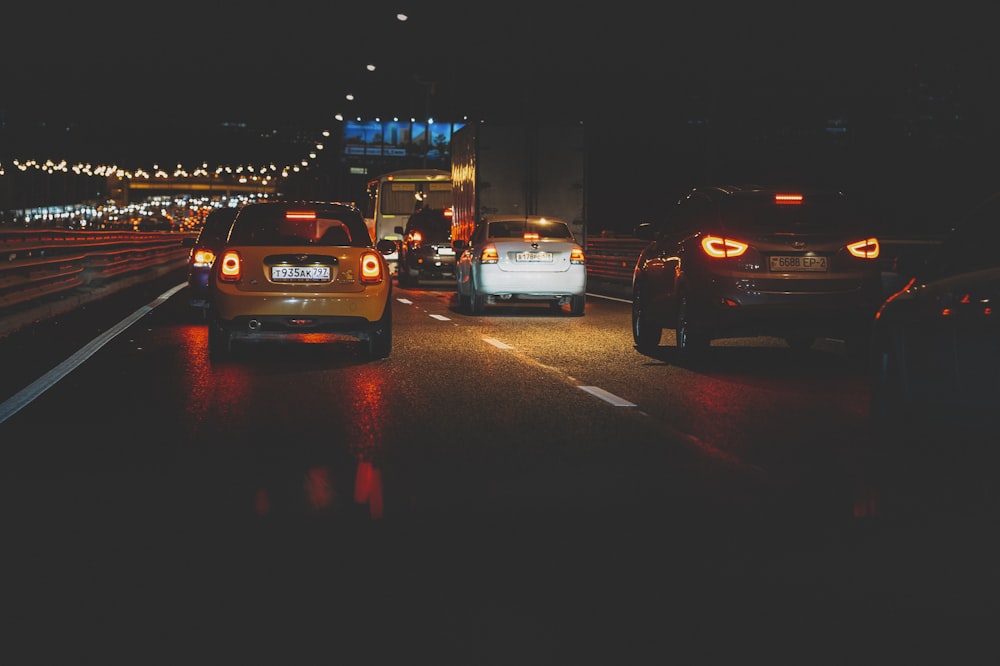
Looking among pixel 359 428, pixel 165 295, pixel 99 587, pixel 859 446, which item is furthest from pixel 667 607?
pixel 165 295

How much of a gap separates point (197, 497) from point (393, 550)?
5.05ft

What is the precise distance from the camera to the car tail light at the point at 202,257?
2092 cm

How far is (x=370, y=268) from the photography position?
1446 centimetres

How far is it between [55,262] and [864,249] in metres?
15.4

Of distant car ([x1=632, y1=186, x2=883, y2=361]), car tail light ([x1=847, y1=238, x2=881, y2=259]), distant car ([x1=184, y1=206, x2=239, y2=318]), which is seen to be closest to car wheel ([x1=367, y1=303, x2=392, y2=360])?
distant car ([x1=632, y1=186, x2=883, y2=361])

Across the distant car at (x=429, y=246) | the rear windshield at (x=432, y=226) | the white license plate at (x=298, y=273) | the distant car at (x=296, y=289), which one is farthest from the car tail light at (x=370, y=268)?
the rear windshield at (x=432, y=226)

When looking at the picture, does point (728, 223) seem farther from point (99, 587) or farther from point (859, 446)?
point (99, 587)

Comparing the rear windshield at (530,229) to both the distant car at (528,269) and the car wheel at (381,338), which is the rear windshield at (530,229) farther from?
the car wheel at (381,338)

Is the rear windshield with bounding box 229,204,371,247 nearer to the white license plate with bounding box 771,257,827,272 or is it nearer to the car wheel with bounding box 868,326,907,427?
the white license plate with bounding box 771,257,827,272

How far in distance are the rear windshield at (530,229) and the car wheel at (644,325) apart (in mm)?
6212

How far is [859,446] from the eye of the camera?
8828 mm

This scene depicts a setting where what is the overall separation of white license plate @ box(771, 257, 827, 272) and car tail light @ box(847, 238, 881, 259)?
28cm

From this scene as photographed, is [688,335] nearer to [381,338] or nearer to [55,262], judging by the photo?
[381,338]

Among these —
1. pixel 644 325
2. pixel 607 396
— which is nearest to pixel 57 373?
pixel 607 396
